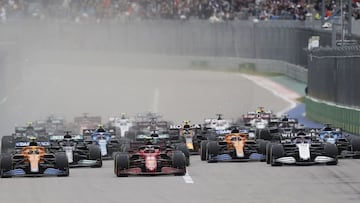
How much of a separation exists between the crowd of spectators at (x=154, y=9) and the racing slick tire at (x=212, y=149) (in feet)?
115

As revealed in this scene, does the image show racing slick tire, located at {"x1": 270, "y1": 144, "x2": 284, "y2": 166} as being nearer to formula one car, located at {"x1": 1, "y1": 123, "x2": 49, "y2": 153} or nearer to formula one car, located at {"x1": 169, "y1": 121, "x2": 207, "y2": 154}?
formula one car, located at {"x1": 169, "y1": 121, "x2": 207, "y2": 154}

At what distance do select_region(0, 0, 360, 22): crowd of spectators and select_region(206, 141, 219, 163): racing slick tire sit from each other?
115ft

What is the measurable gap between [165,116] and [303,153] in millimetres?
19317

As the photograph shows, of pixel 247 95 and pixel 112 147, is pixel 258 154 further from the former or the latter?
pixel 247 95

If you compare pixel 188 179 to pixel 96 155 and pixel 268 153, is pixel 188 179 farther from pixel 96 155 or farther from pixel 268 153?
pixel 96 155

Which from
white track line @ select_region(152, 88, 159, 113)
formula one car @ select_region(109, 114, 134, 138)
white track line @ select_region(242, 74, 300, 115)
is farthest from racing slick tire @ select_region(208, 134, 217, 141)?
white track line @ select_region(152, 88, 159, 113)

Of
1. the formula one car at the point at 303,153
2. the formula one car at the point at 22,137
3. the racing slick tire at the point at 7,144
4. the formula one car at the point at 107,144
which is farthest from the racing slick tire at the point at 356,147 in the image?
the racing slick tire at the point at 7,144

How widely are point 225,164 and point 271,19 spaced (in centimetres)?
3959

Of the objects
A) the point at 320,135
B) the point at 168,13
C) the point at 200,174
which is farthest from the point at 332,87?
the point at 168,13

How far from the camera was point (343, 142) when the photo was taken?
2936cm

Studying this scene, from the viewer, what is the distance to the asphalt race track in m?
22.4

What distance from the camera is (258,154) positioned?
28.9m

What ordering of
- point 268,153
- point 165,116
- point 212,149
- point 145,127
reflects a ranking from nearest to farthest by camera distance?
point 268,153 → point 212,149 → point 145,127 → point 165,116

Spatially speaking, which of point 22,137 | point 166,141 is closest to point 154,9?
point 22,137
